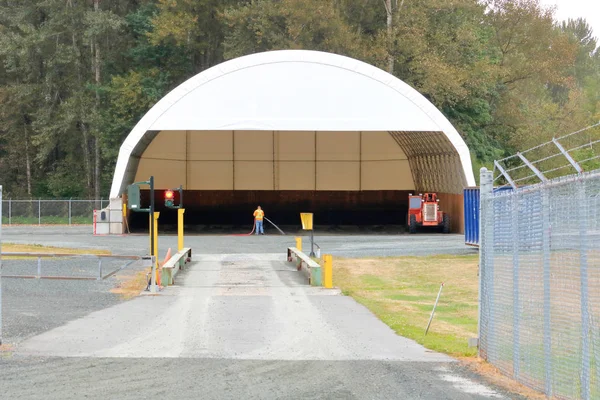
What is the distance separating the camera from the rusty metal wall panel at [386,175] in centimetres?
5541

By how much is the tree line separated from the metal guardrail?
104 ft

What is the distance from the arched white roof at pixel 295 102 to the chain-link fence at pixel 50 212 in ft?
53.9

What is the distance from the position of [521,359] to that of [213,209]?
46.2 metres

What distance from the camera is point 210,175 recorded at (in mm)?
55719

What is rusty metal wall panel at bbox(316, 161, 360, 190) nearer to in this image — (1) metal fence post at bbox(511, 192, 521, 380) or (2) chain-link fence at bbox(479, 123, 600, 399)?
(2) chain-link fence at bbox(479, 123, 600, 399)

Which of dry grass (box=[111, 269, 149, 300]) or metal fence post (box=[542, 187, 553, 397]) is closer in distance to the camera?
metal fence post (box=[542, 187, 553, 397])

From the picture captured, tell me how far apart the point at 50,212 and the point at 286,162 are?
1686 centimetres

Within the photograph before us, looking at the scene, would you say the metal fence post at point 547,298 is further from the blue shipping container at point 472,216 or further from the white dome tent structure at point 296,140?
the white dome tent structure at point 296,140

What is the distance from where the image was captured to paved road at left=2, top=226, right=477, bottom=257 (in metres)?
33.9

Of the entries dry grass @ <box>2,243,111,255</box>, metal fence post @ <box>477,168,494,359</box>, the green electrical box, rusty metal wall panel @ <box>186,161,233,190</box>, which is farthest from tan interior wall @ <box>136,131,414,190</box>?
metal fence post @ <box>477,168,494,359</box>

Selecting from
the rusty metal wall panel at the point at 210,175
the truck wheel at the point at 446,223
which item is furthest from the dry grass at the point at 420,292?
the rusty metal wall panel at the point at 210,175

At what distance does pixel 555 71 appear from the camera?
205 ft

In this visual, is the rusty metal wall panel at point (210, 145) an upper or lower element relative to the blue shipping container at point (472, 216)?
upper

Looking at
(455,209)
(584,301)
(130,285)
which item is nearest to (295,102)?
(455,209)
